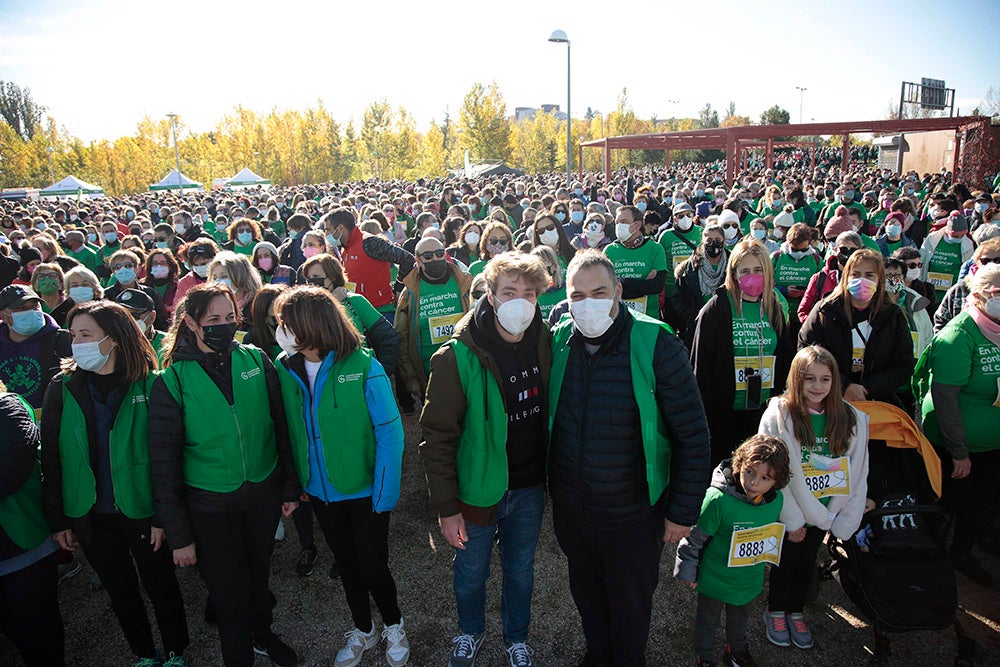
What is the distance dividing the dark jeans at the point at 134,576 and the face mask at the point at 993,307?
4834 mm

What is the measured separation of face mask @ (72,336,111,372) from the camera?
2740 millimetres

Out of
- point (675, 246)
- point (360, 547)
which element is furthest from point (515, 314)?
point (675, 246)

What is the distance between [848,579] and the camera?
10.9ft

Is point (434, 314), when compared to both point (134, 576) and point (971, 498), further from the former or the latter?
point (971, 498)

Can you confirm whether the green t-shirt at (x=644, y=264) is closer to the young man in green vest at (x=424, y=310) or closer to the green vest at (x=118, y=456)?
the young man in green vest at (x=424, y=310)

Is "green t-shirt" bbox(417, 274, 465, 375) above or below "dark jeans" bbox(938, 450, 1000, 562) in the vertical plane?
above

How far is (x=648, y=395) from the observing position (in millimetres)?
2408

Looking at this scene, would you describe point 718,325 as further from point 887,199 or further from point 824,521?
point 887,199

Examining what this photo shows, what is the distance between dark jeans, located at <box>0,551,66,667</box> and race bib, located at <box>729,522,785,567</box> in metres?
3.42

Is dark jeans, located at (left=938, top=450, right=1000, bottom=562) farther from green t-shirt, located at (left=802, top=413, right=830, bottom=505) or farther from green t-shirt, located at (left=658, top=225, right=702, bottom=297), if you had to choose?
green t-shirt, located at (left=658, top=225, right=702, bottom=297)

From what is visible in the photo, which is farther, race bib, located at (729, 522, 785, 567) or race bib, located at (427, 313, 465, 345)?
race bib, located at (427, 313, 465, 345)

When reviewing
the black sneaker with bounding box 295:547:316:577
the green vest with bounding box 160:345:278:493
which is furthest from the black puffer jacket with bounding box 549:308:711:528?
the black sneaker with bounding box 295:547:316:577

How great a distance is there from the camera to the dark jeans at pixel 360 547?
3.05 metres

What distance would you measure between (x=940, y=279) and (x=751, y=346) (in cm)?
521
